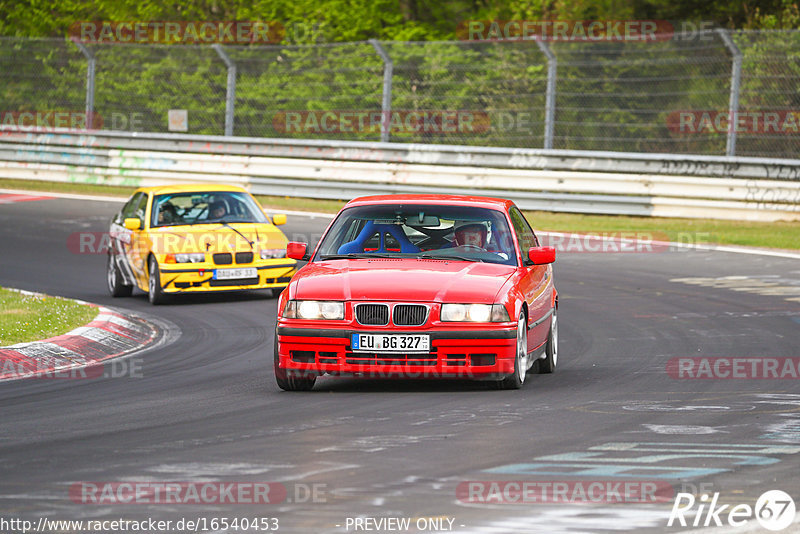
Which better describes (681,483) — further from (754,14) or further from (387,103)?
(754,14)

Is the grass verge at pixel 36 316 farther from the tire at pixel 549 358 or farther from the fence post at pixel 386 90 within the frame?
the fence post at pixel 386 90

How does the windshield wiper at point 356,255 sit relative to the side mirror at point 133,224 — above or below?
above

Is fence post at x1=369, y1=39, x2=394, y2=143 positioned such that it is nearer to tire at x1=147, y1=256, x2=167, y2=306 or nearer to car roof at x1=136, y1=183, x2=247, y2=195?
car roof at x1=136, y1=183, x2=247, y2=195

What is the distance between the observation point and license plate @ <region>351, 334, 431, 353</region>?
30.6 ft

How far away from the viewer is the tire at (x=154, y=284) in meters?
16.2

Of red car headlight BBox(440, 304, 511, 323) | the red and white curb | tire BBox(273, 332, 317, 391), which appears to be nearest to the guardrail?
the red and white curb

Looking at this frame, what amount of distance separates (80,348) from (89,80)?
1935 cm

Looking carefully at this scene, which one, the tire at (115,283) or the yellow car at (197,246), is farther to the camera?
the tire at (115,283)

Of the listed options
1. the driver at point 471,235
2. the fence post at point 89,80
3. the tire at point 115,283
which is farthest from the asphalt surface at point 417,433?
the fence post at point 89,80

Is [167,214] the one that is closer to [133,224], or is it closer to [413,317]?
[133,224]

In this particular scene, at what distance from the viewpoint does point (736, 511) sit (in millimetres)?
5953

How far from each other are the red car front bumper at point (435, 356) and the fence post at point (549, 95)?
53.1 feet

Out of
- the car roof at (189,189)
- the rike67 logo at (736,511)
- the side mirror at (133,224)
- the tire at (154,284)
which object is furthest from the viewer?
the car roof at (189,189)

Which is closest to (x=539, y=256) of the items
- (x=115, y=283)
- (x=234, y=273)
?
(x=234, y=273)
